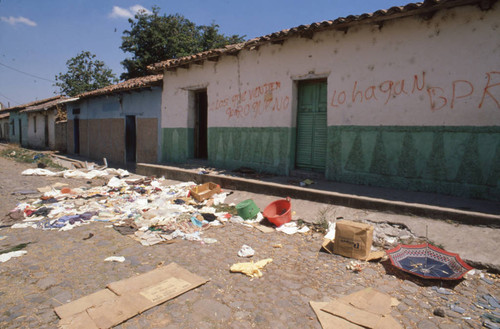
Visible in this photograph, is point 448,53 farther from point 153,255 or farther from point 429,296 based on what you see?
point 153,255

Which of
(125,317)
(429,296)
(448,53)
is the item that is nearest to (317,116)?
(448,53)

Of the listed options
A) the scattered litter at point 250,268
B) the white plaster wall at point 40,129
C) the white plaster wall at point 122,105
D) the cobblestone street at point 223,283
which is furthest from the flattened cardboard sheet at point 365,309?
the white plaster wall at point 40,129

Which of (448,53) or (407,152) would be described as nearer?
(448,53)

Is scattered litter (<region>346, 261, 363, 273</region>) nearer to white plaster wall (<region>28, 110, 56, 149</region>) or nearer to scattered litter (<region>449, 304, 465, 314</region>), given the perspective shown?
scattered litter (<region>449, 304, 465, 314</region>)

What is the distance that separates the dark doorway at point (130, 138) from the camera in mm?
13772

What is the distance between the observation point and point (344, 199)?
531 cm

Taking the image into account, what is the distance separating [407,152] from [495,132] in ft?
4.35

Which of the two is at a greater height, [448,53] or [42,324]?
[448,53]

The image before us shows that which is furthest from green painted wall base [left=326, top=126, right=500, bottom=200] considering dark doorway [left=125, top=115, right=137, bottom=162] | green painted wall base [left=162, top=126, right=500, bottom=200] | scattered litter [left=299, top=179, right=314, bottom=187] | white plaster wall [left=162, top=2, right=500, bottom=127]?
dark doorway [left=125, top=115, right=137, bottom=162]

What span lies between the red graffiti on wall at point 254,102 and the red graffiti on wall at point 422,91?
4.97 feet

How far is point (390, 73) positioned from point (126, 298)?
5838 millimetres

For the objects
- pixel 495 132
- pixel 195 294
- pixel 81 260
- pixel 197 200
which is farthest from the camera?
pixel 197 200

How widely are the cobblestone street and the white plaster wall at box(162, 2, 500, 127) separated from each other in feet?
9.67

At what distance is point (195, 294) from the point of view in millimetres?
3027
